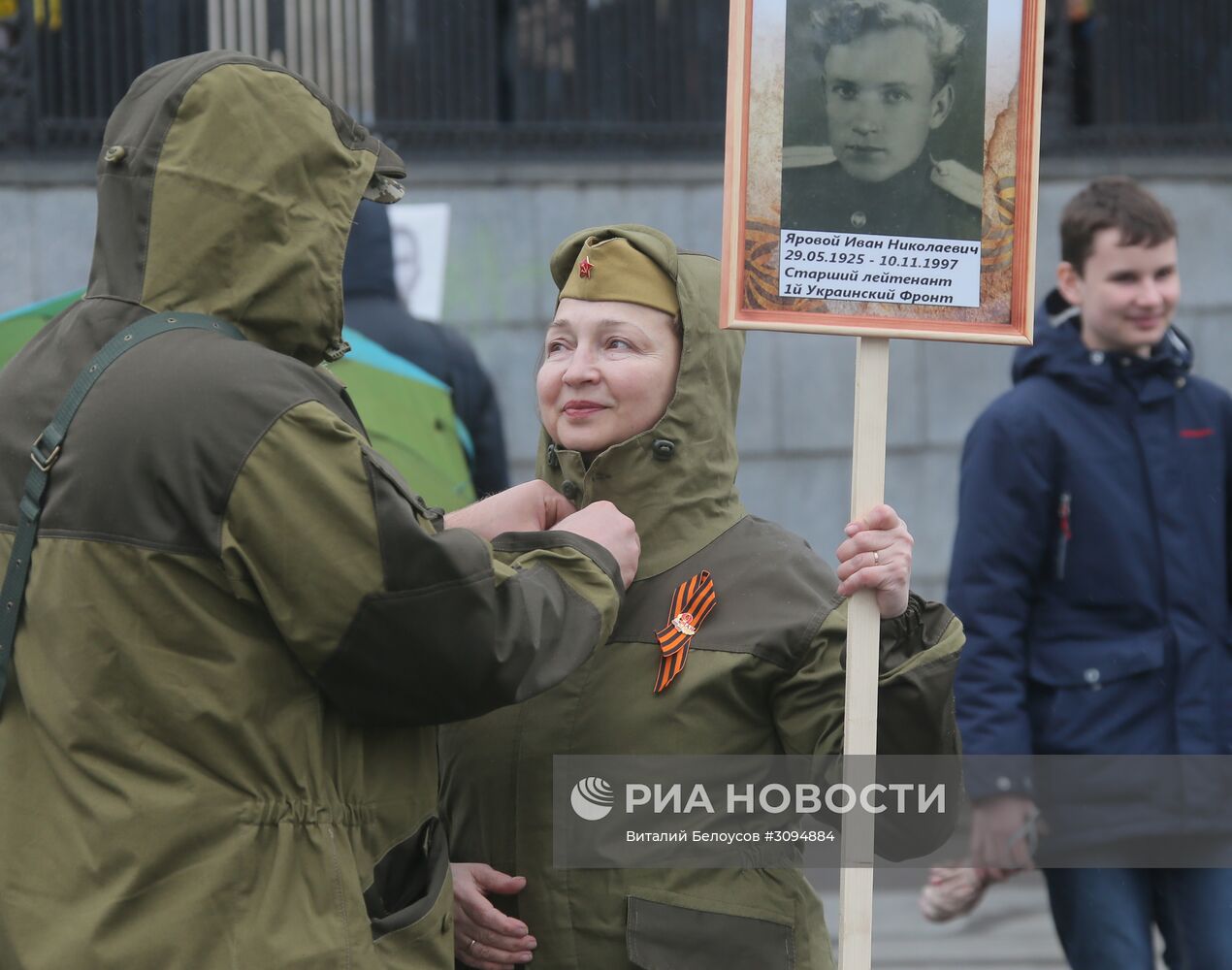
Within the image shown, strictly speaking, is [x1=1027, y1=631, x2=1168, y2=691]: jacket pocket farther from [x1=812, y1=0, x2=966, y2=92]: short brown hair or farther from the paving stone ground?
the paving stone ground

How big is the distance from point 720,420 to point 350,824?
1.04 metres

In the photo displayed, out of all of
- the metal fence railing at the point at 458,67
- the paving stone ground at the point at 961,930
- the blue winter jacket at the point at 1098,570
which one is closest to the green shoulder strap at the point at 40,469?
the blue winter jacket at the point at 1098,570

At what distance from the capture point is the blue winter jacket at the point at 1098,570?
3980mm

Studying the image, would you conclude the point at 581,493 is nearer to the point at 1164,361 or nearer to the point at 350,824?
the point at 350,824

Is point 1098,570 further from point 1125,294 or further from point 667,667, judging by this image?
point 667,667

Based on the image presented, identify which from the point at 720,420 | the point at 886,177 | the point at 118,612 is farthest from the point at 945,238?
the point at 118,612

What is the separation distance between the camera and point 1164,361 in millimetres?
4125

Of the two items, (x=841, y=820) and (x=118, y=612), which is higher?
(x=118, y=612)

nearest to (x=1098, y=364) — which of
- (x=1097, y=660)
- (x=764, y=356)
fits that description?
(x=1097, y=660)

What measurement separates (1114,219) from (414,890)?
249cm

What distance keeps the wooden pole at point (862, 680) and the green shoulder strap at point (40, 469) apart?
99 cm

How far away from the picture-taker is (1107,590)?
4.00 m
